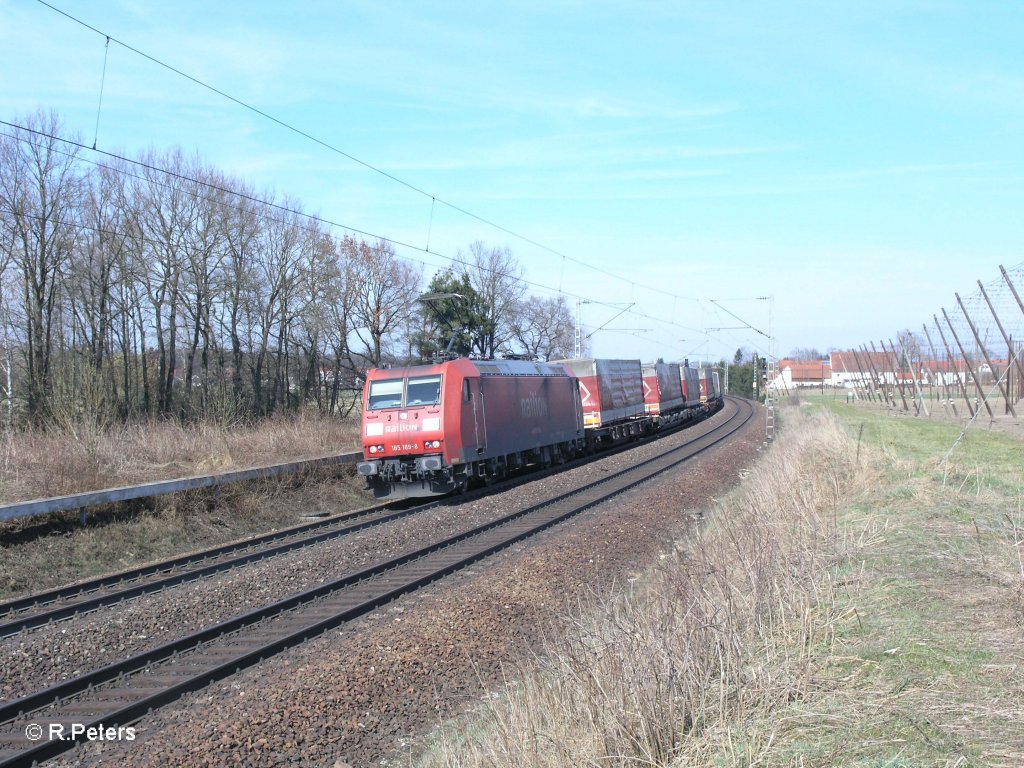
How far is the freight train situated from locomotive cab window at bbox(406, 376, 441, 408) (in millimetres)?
21

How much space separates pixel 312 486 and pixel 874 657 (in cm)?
1502

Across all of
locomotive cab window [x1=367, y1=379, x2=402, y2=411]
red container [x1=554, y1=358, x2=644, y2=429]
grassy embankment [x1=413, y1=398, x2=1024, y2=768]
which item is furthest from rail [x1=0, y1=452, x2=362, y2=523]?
red container [x1=554, y1=358, x2=644, y2=429]

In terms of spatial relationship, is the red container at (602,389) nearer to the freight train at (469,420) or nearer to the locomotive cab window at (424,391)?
the freight train at (469,420)

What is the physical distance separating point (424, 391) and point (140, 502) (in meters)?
6.04

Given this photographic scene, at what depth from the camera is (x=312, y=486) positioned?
18.5 metres

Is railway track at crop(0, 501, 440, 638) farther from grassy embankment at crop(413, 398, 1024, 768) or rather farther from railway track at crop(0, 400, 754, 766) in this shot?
grassy embankment at crop(413, 398, 1024, 768)

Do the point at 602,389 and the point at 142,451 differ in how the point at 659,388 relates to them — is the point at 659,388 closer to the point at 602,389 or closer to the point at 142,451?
the point at 602,389

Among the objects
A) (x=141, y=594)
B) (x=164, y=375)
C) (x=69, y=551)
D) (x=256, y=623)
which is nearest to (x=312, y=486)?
(x=69, y=551)

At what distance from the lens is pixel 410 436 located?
17.5m

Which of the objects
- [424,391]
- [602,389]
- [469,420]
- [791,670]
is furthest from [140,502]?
[602,389]

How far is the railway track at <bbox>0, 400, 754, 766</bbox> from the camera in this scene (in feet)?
20.7

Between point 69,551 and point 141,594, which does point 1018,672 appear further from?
point 69,551

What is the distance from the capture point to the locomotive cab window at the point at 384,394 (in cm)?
1811

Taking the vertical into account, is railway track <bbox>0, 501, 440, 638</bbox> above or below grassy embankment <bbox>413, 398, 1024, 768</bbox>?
below
